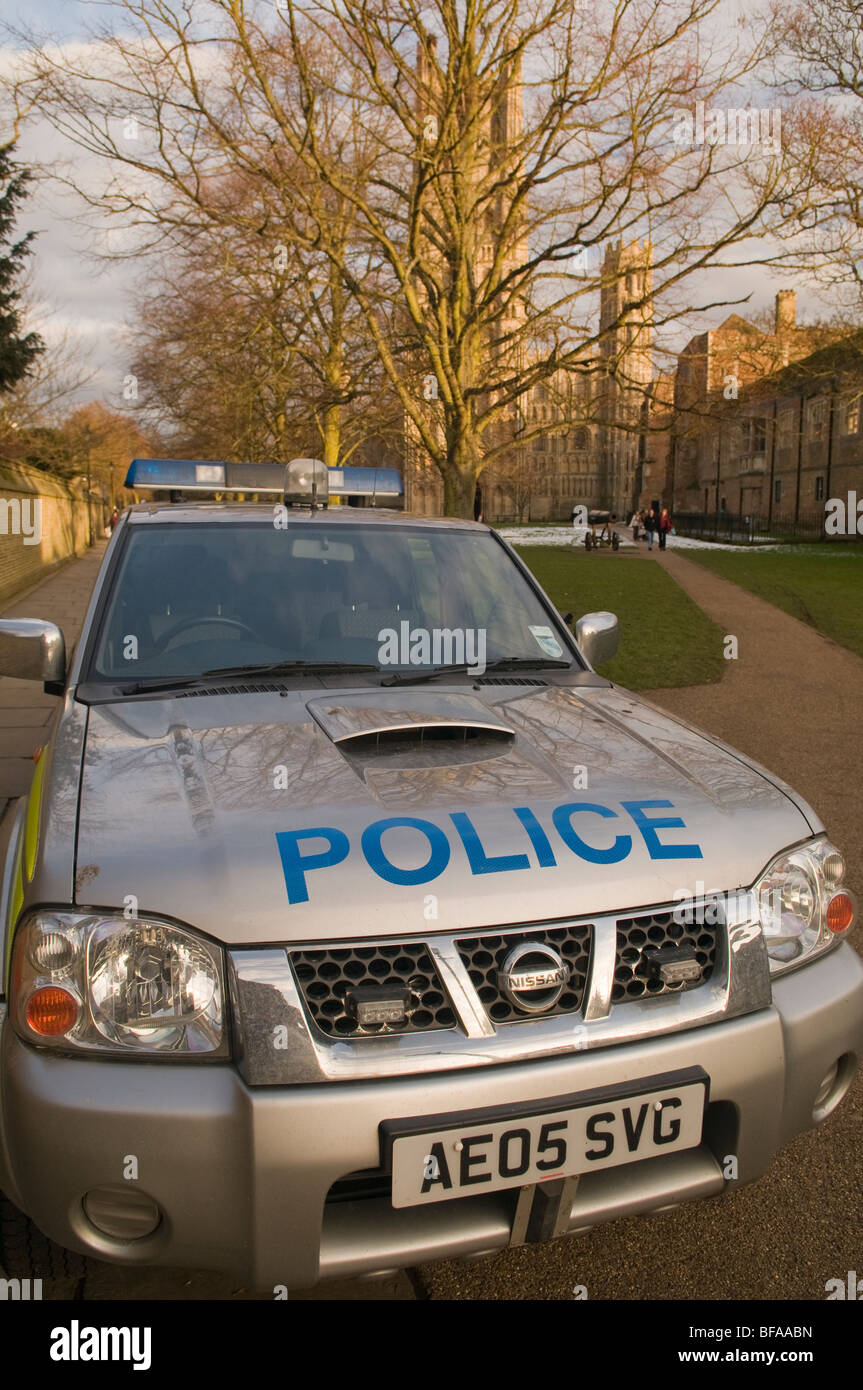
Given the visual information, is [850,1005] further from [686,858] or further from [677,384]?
[677,384]

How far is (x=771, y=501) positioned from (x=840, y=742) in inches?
2143

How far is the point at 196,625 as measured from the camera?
3.43m

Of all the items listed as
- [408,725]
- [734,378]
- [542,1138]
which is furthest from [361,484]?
[734,378]

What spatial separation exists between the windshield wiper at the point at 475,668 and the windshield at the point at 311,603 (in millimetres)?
24

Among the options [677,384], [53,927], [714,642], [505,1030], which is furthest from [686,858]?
[677,384]

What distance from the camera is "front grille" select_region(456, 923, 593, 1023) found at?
2.04m

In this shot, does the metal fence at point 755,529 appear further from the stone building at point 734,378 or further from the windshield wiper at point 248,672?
the windshield wiper at point 248,672

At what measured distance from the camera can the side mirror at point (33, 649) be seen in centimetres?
340

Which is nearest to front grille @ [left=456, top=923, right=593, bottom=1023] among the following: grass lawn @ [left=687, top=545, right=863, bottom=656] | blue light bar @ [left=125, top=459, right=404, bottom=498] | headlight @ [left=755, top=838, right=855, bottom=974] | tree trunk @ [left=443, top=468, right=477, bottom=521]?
headlight @ [left=755, top=838, right=855, bottom=974]

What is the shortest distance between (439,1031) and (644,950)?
0.48m

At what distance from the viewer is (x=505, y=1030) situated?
2.02m

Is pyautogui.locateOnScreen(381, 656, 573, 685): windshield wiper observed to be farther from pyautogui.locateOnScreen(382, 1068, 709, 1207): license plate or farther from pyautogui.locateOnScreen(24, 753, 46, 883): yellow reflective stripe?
pyautogui.locateOnScreen(382, 1068, 709, 1207): license plate

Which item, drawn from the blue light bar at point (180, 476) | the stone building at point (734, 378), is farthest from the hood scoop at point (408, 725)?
the stone building at point (734, 378)

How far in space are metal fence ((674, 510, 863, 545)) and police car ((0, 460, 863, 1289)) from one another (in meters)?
45.4
